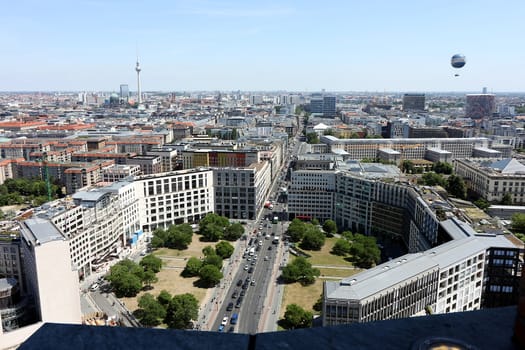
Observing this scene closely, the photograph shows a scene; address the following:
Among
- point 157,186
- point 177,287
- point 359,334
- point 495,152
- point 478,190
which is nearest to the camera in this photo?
point 359,334

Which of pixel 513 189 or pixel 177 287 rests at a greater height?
pixel 513 189

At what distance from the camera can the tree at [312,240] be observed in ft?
103

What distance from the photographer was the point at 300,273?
25844mm

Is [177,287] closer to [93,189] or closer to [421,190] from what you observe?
[93,189]

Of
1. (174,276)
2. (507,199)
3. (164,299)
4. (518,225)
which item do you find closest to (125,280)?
(164,299)

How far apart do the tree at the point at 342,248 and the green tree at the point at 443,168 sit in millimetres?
29409

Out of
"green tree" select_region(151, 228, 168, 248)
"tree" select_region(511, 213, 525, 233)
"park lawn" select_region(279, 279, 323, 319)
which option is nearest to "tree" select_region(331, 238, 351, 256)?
"park lawn" select_region(279, 279, 323, 319)

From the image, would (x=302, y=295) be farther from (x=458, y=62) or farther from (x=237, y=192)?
(x=458, y=62)

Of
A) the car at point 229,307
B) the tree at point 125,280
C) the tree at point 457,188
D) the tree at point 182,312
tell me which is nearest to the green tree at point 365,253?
the car at point 229,307

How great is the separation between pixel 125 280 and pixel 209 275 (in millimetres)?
4962

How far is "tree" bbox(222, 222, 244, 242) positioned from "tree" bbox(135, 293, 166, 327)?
12269 mm

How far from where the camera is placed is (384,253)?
103 feet

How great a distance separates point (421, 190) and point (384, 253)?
5556 millimetres

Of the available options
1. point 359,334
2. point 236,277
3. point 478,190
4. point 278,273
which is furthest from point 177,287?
point 478,190
